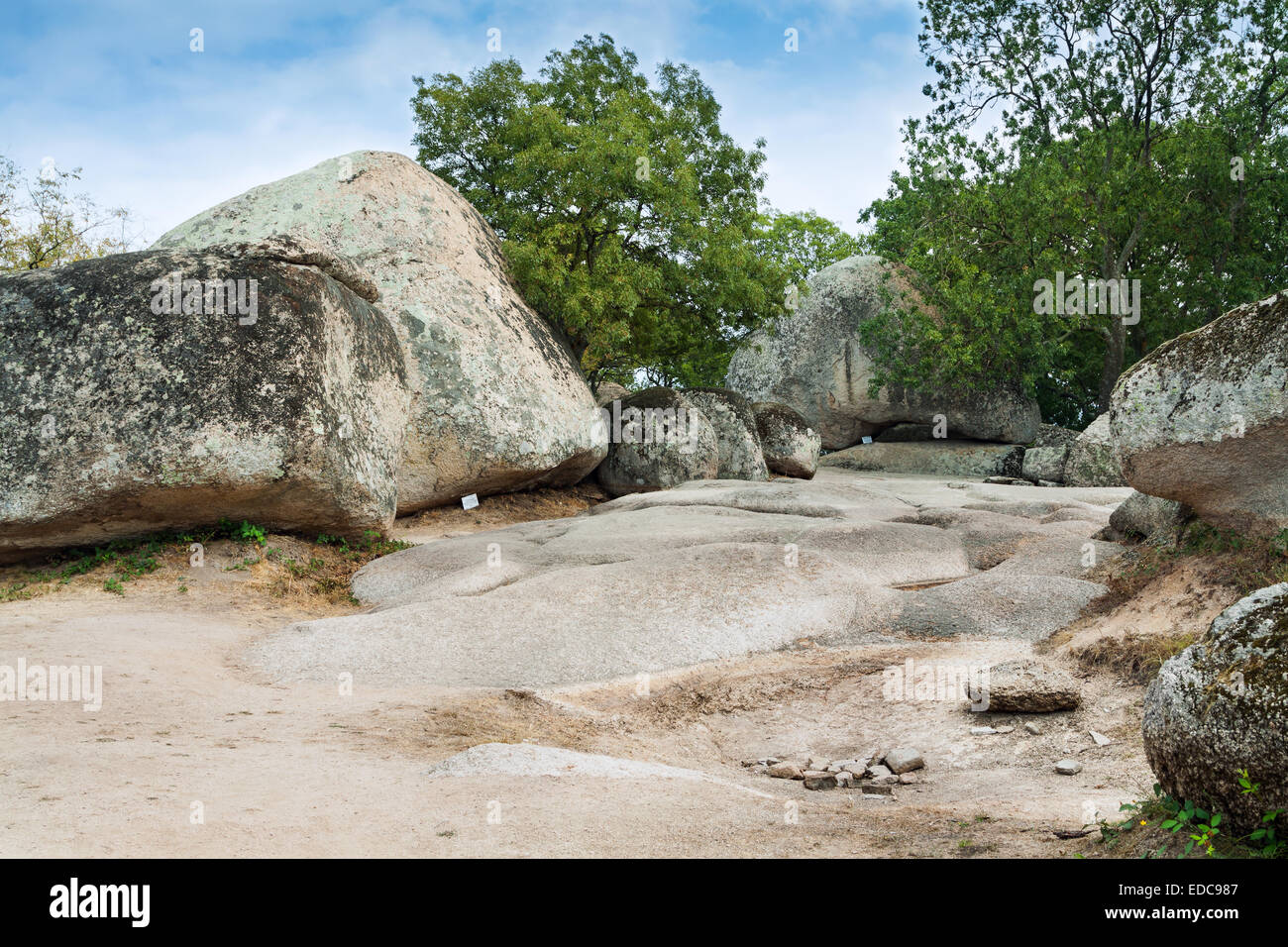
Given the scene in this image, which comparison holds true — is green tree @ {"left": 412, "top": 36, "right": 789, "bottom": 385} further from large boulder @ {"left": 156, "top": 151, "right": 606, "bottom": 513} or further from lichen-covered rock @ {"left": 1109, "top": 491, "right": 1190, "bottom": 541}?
lichen-covered rock @ {"left": 1109, "top": 491, "right": 1190, "bottom": 541}

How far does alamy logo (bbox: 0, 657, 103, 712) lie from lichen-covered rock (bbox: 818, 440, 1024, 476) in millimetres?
23089

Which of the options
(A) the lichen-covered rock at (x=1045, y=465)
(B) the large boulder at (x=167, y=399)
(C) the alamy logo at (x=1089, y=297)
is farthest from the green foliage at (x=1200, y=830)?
(C) the alamy logo at (x=1089, y=297)

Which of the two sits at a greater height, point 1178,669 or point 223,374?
point 223,374

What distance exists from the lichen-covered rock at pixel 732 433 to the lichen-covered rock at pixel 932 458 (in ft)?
22.1

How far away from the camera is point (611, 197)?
20016mm

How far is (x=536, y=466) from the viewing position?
17594 millimetres

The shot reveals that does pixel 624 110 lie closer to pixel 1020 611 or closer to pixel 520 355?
pixel 520 355

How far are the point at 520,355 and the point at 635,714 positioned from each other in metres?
11.1

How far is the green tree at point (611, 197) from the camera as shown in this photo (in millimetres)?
19672

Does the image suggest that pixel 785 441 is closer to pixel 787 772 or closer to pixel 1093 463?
pixel 1093 463

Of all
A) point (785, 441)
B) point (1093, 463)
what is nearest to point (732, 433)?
point (785, 441)

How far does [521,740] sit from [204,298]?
8.48 m

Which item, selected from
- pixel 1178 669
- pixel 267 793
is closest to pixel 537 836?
pixel 267 793

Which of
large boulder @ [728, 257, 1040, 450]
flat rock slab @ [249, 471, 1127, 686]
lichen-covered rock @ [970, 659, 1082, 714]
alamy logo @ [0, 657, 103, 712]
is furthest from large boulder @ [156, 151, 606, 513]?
large boulder @ [728, 257, 1040, 450]
